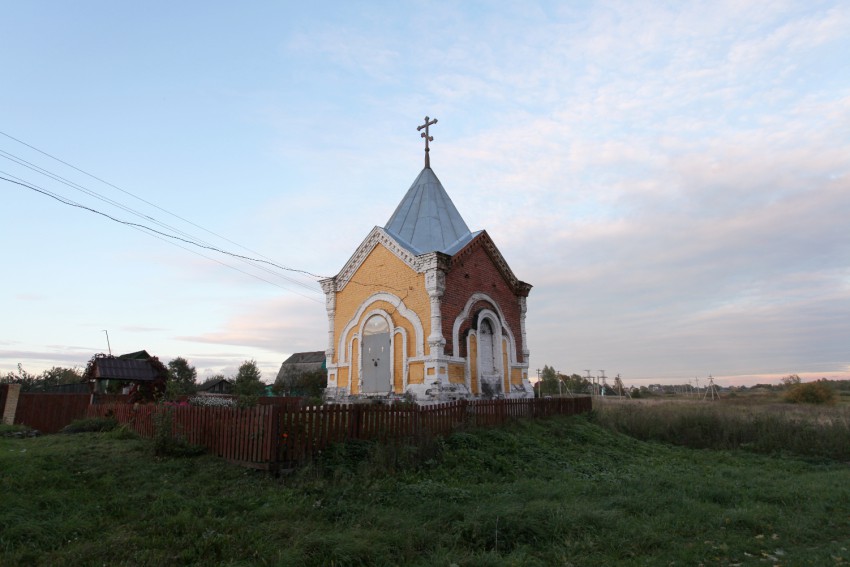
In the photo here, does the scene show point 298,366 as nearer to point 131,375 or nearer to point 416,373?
point 131,375

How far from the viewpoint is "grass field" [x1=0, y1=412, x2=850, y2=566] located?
18.8ft

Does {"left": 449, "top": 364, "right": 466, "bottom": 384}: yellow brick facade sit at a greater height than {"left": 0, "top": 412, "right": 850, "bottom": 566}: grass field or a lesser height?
greater

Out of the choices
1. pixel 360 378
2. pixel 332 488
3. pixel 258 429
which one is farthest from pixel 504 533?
pixel 360 378

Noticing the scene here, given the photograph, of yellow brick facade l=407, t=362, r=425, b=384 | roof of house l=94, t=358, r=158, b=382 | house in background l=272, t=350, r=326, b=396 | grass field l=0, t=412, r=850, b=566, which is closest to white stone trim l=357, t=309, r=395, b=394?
yellow brick facade l=407, t=362, r=425, b=384

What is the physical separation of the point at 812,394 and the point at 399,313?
39.9 metres

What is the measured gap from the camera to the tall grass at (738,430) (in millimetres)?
16547

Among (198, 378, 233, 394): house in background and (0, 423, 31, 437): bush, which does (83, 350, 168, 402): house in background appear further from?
(198, 378, 233, 394): house in background

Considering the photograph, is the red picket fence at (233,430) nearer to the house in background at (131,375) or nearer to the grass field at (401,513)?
the grass field at (401,513)

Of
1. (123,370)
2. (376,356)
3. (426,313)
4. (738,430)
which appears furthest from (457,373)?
(123,370)

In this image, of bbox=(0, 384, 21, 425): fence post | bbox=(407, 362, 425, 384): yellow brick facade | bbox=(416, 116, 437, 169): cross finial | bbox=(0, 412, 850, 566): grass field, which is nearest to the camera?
bbox=(0, 412, 850, 566): grass field

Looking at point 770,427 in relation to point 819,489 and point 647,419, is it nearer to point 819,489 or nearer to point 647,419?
point 647,419

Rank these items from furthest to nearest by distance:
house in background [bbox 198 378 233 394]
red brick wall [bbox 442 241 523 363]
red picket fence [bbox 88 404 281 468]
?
house in background [bbox 198 378 233 394]
red brick wall [bbox 442 241 523 363]
red picket fence [bbox 88 404 281 468]

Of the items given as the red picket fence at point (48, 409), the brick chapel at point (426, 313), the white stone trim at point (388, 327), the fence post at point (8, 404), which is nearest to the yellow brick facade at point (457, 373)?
the brick chapel at point (426, 313)

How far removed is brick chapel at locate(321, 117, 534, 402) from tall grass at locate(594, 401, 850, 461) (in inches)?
176
